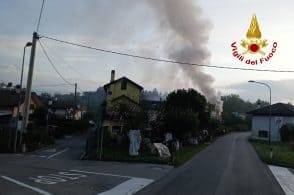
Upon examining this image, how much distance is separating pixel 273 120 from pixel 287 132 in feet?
20.6

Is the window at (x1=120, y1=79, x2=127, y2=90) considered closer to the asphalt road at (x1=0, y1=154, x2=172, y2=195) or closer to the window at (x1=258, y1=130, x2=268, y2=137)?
the window at (x1=258, y1=130, x2=268, y2=137)

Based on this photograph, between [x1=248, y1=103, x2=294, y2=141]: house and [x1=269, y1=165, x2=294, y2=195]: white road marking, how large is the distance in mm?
51343

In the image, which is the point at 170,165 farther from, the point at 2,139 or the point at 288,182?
the point at 2,139

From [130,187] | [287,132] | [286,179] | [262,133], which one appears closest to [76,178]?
[130,187]

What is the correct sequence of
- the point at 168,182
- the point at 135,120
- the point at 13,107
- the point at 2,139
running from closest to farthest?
the point at 168,182, the point at 2,139, the point at 135,120, the point at 13,107

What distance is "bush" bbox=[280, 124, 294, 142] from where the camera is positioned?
76.7 metres

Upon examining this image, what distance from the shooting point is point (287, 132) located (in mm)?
77688

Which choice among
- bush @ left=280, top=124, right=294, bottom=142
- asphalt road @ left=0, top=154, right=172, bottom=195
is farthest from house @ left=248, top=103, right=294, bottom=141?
asphalt road @ left=0, top=154, right=172, bottom=195

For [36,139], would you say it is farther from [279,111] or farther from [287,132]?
[279,111]

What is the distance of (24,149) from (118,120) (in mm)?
Result: 16850

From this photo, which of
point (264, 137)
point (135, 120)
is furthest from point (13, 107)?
point (264, 137)

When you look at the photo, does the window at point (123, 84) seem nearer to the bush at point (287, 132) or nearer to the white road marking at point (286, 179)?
the bush at point (287, 132)

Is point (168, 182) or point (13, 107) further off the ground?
point (13, 107)

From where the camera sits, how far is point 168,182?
2153cm
